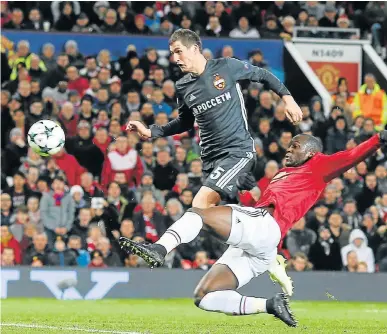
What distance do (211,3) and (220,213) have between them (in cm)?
1277

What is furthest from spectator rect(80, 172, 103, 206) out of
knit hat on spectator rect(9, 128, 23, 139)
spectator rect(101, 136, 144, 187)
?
knit hat on spectator rect(9, 128, 23, 139)

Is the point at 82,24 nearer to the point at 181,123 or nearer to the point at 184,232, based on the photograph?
the point at 181,123

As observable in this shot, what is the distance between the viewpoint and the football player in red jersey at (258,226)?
811cm

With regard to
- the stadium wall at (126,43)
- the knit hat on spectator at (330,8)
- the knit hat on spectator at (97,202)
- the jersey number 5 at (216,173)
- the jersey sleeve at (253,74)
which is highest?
the knit hat on spectator at (330,8)

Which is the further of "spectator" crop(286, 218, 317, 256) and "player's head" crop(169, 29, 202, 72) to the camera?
"spectator" crop(286, 218, 317, 256)

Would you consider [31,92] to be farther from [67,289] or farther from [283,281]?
[283,281]

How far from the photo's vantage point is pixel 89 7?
1970cm

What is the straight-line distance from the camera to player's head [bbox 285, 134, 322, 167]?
29.2ft

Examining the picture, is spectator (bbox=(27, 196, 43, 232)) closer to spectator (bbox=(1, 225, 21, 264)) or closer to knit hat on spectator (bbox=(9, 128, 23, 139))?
spectator (bbox=(1, 225, 21, 264))

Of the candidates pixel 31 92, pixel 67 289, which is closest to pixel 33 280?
pixel 67 289

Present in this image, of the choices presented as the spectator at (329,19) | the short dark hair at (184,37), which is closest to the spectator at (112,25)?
the spectator at (329,19)

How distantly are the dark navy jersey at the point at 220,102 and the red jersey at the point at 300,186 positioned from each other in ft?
3.89

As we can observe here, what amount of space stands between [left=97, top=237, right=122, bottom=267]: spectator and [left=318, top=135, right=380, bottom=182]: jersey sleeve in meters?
6.66

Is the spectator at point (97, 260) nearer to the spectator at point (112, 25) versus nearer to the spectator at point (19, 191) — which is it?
the spectator at point (19, 191)
